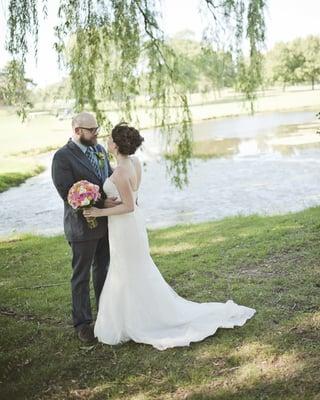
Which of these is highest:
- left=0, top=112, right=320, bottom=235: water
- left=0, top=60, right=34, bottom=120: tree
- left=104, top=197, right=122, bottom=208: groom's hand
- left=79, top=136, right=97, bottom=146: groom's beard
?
left=0, top=60, right=34, bottom=120: tree

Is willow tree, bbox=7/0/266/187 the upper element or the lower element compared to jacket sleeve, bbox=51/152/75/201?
upper

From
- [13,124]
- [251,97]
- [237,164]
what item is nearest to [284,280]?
[251,97]

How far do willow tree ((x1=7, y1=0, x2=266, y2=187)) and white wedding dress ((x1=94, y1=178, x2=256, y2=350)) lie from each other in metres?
1.79

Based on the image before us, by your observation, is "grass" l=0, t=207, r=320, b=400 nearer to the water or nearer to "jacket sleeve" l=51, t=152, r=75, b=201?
"jacket sleeve" l=51, t=152, r=75, b=201

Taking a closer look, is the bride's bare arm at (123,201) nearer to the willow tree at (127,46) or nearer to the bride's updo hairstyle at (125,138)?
the bride's updo hairstyle at (125,138)

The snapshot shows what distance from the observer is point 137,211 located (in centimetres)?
432

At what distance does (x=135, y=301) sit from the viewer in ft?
13.7

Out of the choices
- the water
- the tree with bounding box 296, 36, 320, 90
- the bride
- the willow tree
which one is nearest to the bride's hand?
the bride

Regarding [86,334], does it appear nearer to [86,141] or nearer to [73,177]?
[73,177]

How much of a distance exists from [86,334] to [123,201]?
1.24 meters

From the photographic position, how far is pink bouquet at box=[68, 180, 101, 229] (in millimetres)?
3891

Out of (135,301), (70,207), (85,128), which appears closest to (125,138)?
(85,128)

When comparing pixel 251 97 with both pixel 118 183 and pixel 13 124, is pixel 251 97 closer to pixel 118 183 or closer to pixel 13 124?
pixel 118 183

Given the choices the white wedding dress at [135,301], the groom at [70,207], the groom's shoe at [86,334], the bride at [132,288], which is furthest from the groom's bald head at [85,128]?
the groom's shoe at [86,334]
